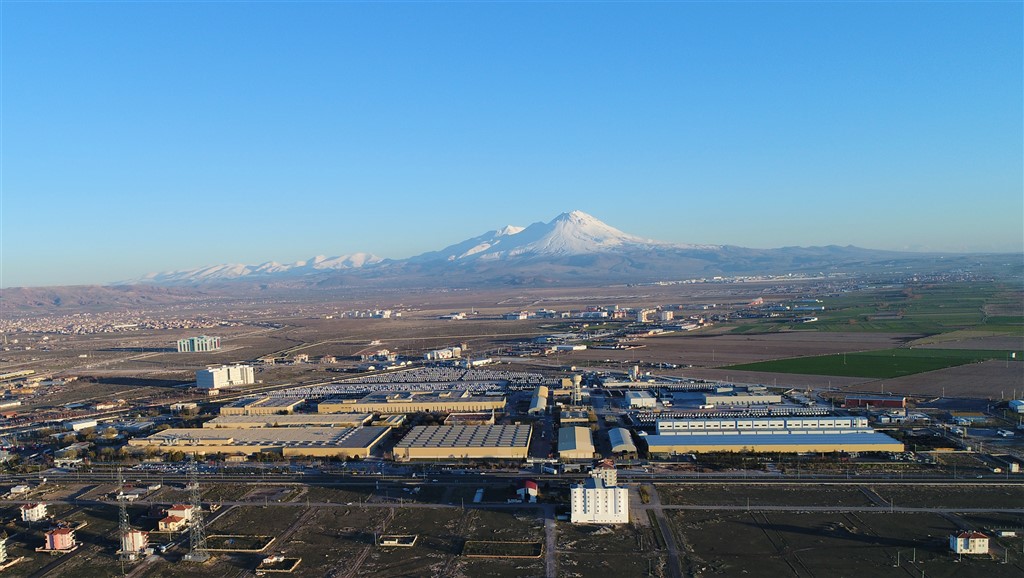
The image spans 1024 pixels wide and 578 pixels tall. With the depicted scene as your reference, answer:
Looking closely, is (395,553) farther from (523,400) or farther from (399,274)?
(399,274)

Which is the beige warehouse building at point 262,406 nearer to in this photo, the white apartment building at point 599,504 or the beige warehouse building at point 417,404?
the beige warehouse building at point 417,404

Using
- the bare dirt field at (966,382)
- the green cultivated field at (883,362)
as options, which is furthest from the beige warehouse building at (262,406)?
the bare dirt field at (966,382)

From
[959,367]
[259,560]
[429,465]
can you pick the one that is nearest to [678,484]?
[429,465]

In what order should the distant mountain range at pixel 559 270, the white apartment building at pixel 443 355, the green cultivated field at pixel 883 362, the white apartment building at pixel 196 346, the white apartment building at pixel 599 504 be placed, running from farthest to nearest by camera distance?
the distant mountain range at pixel 559 270, the white apartment building at pixel 196 346, the white apartment building at pixel 443 355, the green cultivated field at pixel 883 362, the white apartment building at pixel 599 504

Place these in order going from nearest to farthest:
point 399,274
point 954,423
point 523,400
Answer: point 954,423 < point 523,400 < point 399,274

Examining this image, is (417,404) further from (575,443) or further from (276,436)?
(575,443)

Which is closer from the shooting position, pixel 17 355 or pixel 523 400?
pixel 523 400

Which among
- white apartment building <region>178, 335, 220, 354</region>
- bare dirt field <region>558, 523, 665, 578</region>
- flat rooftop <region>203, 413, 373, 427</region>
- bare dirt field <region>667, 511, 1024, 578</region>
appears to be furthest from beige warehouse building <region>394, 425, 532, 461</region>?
white apartment building <region>178, 335, 220, 354</region>

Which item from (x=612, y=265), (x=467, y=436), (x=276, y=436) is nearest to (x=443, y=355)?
(x=276, y=436)
